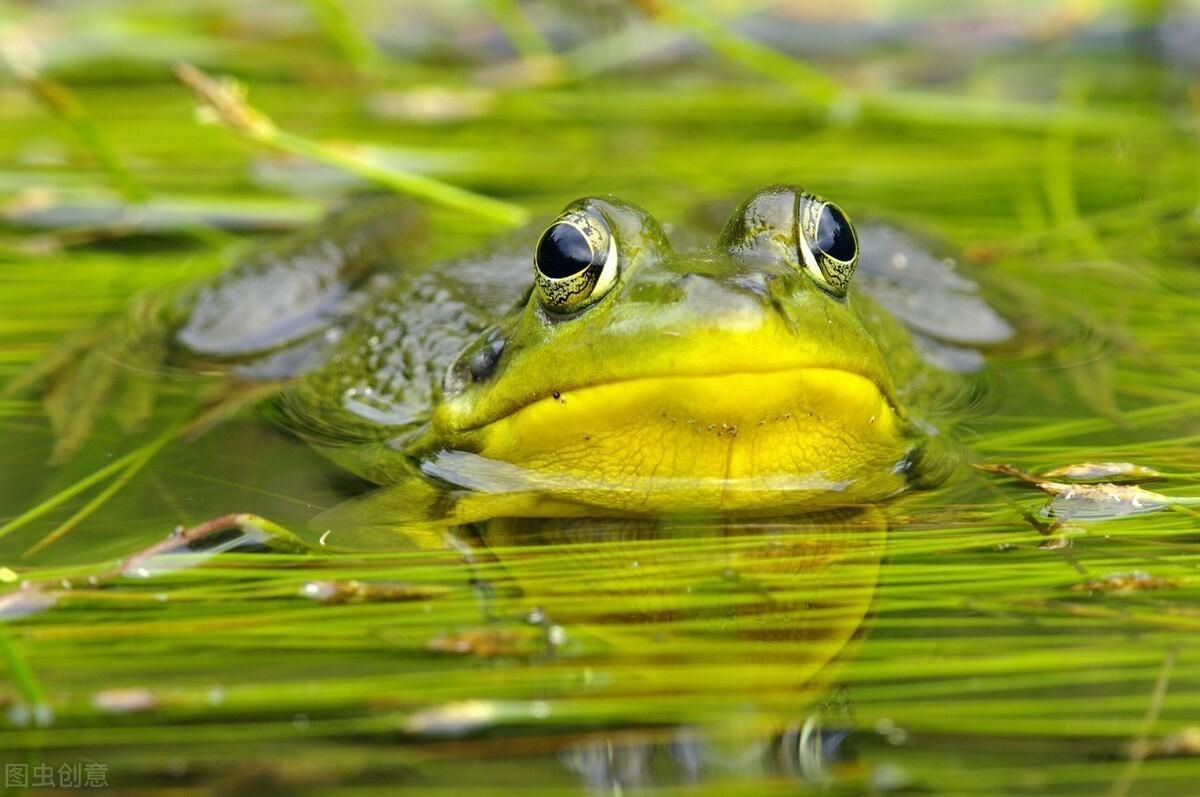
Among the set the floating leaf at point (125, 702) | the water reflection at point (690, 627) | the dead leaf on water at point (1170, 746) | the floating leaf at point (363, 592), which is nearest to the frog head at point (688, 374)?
the water reflection at point (690, 627)

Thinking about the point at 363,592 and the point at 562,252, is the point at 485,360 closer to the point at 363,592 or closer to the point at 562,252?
the point at 562,252

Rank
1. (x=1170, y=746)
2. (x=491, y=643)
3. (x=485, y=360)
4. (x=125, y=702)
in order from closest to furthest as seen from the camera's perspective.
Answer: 1. (x=1170, y=746)
2. (x=125, y=702)
3. (x=491, y=643)
4. (x=485, y=360)

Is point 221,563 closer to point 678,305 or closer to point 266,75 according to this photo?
point 678,305

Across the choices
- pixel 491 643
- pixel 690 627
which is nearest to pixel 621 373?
pixel 690 627

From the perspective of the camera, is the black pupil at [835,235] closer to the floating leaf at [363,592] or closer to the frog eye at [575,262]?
the frog eye at [575,262]

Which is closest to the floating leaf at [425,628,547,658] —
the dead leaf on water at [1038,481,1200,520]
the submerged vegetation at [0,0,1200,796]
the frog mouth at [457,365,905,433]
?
the submerged vegetation at [0,0,1200,796]

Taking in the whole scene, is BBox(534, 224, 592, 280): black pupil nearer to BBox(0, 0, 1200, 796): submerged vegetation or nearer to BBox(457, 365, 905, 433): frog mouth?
BBox(457, 365, 905, 433): frog mouth
